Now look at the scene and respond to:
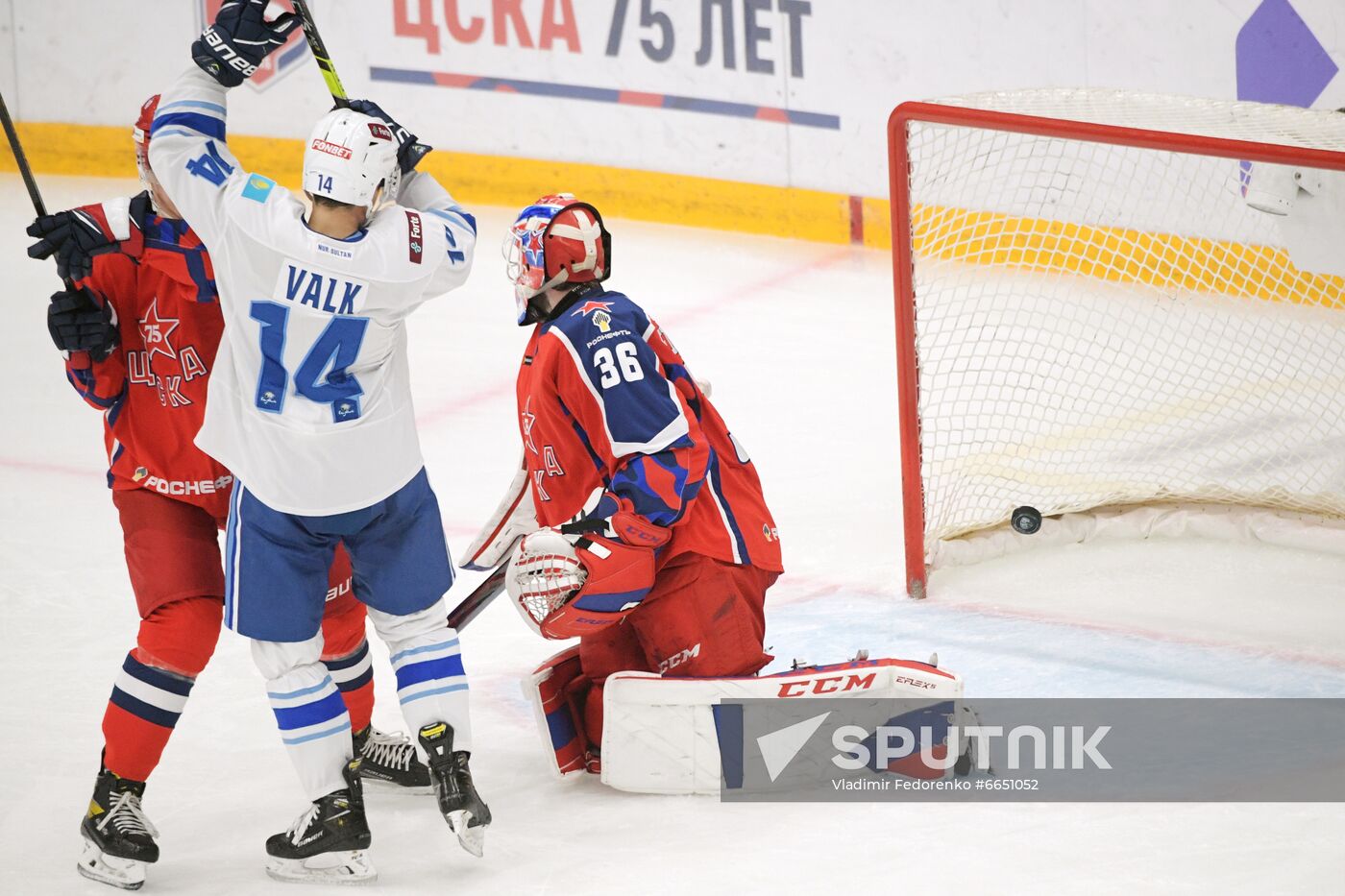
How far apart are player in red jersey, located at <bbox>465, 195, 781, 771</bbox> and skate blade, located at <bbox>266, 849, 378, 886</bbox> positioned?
1.53ft

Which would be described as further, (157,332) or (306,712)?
Answer: (157,332)

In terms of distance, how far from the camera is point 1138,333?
436 centimetres

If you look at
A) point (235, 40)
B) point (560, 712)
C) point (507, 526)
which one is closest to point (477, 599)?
point (507, 526)

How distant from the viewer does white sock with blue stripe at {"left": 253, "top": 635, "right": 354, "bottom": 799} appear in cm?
234

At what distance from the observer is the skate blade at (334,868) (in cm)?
241

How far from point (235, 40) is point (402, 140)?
0.88 ft

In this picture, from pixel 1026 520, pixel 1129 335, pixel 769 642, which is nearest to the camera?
pixel 769 642

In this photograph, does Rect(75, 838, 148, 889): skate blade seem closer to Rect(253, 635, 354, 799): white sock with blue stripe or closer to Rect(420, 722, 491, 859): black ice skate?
Rect(253, 635, 354, 799): white sock with blue stripe

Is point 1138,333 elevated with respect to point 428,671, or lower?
elevated

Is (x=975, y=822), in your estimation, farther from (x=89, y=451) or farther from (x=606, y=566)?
(x=89, y=451)

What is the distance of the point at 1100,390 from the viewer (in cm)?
421

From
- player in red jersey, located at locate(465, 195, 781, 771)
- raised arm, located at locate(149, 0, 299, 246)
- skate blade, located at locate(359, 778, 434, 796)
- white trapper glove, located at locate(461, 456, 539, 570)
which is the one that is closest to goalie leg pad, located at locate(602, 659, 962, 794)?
player in red jersey, located at locate(465, 195, 781, 771)

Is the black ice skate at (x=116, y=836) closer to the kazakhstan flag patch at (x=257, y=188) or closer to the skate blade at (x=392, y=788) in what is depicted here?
the skate blade at (x=392, y=788)

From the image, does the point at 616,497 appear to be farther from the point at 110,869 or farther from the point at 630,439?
the point at 110,869
